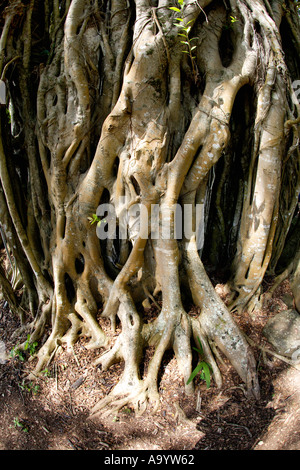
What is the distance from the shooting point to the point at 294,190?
11.2 feet

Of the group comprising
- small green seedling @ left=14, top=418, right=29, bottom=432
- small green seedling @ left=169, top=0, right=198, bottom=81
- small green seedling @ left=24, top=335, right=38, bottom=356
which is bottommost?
small green seedling @ left=14, top=418, right=29, bottom=432

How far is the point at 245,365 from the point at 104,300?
4.45 feet

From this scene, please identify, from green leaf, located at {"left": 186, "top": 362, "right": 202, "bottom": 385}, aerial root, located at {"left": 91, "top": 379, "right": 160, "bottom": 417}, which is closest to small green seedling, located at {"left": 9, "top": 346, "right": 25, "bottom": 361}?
aerial root, located at {"left": 91, "top": 379, "right": 160, "bottom": 417}

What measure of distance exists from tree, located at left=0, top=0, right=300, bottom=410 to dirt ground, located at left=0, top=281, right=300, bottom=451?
0.12 m

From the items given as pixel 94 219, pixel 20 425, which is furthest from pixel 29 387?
pixel 94 219

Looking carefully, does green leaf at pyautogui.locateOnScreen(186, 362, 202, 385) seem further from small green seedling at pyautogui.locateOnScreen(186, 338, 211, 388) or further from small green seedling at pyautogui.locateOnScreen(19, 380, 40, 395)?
small green seedling at pyautogui.locateOnScreen(19, 380, 40, 395)

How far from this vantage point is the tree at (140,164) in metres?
2.66

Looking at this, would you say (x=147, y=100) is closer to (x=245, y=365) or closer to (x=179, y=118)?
(x=179, y=118)

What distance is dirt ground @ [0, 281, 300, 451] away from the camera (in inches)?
83.0

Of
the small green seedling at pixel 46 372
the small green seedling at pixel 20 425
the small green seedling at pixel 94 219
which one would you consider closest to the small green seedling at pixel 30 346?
the small green seedling at pixel 46 372

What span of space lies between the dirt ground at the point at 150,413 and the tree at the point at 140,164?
12 centimetres

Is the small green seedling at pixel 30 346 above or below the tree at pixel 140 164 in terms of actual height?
below

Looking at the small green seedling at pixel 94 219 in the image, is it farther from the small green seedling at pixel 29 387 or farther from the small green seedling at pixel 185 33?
the small green seedling at pixel 185 33

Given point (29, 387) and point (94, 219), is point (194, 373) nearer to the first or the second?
point (29, 387)
